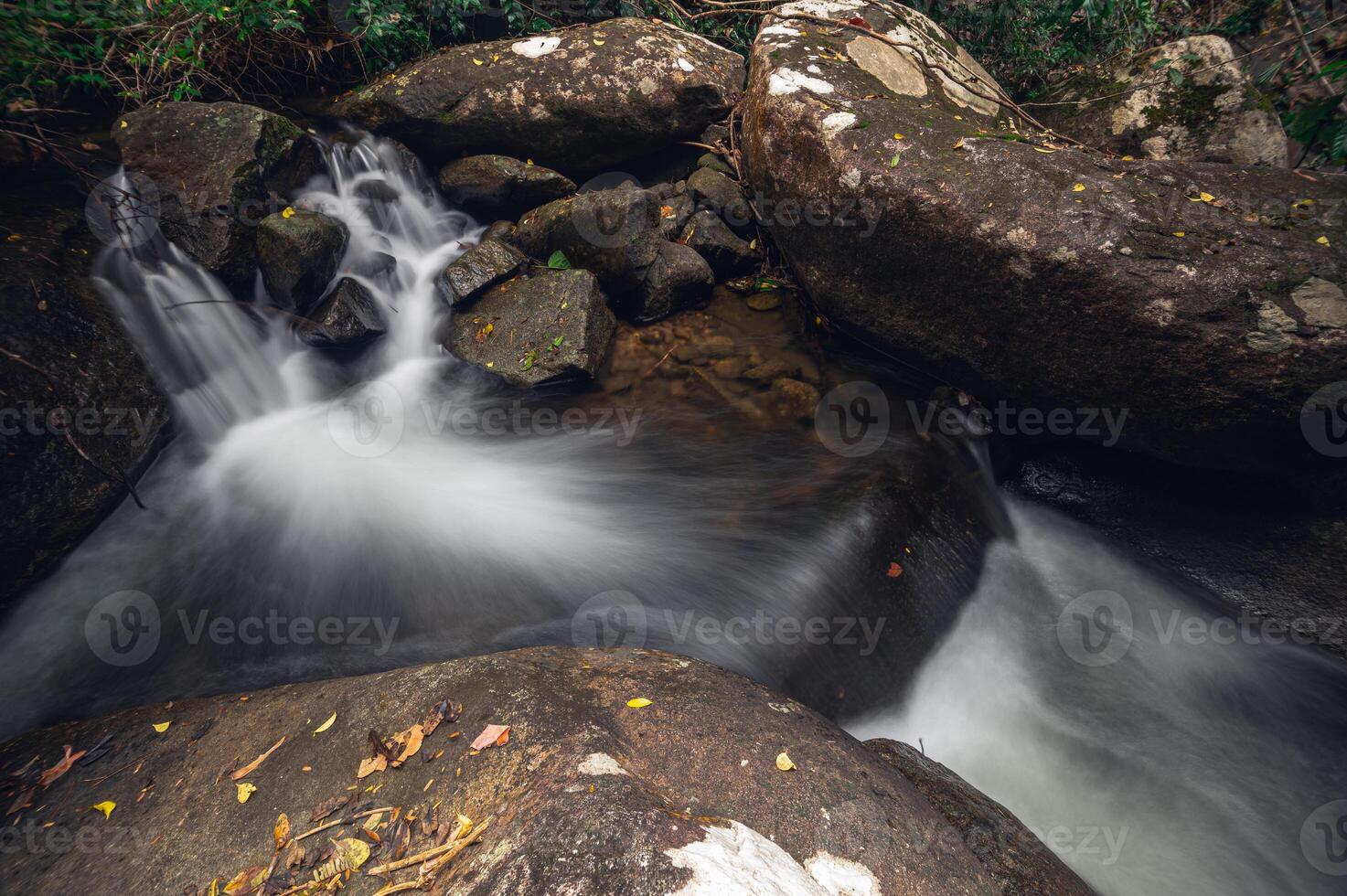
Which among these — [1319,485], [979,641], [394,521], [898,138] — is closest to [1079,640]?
[979,641]

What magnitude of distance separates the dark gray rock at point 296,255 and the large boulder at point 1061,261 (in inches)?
139

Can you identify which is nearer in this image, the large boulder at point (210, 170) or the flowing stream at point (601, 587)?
the flowing stream at point (601, 587)

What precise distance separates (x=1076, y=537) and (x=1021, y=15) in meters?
5.51

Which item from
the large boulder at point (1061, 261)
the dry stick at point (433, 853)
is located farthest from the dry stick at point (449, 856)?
the large boulder at point (1061, 261)

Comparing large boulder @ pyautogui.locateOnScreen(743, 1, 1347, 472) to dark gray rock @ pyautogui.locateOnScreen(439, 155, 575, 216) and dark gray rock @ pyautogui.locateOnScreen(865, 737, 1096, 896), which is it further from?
dark gray rock @ pyautogui.locateOnScreen(865, 737, 1096, 896)

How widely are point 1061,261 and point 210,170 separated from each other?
5.93 metres

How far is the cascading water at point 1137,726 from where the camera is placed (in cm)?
303

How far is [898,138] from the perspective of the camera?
4.19 metres

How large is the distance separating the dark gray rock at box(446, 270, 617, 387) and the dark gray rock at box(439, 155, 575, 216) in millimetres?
1090

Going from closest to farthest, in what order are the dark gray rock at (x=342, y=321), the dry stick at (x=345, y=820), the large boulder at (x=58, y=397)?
the dry stick at (x=345, y=820) → the large boulder at (x=58, y=397) → the dark gray rock at (x=342, y=321)

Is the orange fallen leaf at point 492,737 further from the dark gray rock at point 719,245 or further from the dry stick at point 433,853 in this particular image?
the dark gray rock at point 719,245

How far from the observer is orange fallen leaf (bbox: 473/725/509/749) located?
2.12 metres

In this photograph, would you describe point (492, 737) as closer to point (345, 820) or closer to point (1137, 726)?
point (345, 820)

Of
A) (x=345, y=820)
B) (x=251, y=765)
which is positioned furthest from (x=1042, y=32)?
(x=251, y=765)
